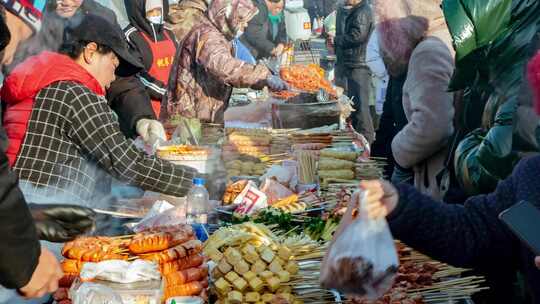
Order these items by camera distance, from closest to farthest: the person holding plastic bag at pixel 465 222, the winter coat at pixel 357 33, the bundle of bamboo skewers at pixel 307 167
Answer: the person holding plastic bag at pixel 465 222 < the bundle of bamboo skewers at pixel 307 167 < the winter coat at pixel 357 33

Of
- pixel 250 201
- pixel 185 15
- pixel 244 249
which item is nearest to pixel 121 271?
pixel 244 249

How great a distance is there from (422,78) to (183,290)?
2056 millimetres

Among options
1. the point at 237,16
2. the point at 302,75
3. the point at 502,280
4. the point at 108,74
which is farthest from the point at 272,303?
the point at 302,75

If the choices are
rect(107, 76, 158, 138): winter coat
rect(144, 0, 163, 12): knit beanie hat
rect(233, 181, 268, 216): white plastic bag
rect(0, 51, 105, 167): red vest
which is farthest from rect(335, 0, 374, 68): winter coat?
rect(0, 51, 105, 167): red vest

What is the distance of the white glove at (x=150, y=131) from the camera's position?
16.9 feet

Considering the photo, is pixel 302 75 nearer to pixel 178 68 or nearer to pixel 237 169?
pixel 178 68

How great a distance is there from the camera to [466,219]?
243cm

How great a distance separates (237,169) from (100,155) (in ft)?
5.30

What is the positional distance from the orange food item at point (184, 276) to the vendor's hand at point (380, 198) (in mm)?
933

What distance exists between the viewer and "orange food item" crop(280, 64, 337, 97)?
8414 millimetres

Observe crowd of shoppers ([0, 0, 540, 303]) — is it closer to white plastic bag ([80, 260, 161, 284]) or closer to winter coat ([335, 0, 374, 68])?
white plastic bag ([80, 260, 161, 284])

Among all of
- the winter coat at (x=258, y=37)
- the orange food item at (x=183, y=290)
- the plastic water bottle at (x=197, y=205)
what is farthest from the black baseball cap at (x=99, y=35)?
the winter coat at (x=258, y=37)

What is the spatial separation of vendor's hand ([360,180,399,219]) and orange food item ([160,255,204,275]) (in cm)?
95

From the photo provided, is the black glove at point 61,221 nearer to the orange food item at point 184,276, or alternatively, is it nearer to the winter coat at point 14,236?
the orange food item at point 184,276
